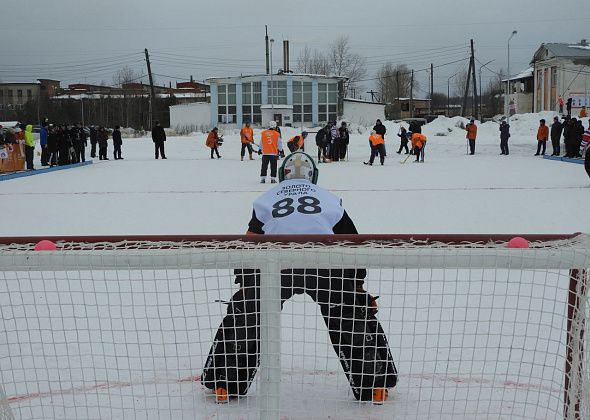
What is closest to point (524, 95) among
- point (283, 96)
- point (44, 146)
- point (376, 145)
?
Result: point (283, 96)

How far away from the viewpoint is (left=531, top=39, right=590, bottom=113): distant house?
45963mm

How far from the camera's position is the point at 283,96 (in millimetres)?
49469

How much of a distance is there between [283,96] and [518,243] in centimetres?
4793

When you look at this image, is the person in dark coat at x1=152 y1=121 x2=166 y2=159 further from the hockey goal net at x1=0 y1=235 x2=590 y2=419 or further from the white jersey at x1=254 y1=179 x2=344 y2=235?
the white jersey at x1=254 y1=179 x2=344 y2=235

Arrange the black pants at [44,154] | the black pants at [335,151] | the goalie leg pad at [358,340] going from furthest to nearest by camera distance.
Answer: the black pants at [335,151] < the black pants at [44,154] < the goalie leg pad at [358,340]

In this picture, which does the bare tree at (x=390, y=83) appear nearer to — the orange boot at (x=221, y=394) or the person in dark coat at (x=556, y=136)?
the person in dark coat at (x=556, y=136)

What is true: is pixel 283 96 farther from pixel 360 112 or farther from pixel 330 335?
pixel 330 335

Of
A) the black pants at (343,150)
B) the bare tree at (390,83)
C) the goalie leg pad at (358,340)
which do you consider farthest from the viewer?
the bare tree at (390,83)

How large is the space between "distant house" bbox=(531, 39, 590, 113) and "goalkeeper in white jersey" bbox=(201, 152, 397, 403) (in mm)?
45277

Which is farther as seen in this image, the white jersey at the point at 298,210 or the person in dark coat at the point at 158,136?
the person in dark coat at the point at 158,136

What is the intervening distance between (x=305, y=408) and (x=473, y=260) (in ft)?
3.88

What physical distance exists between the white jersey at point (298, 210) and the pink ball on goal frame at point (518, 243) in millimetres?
940

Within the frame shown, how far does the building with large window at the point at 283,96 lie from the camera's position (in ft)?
161

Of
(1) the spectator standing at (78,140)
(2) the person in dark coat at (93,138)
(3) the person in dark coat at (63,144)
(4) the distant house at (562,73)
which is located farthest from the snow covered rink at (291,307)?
(4) the distant house at (562,73)
